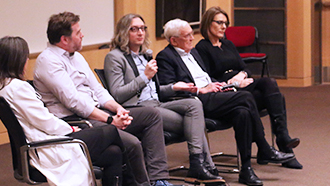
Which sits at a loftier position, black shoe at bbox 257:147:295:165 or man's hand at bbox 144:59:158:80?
man's hand at bbox 144:59:158:80

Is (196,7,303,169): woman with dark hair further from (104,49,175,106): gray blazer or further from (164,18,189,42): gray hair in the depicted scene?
(104,49,175,106): gray blazer

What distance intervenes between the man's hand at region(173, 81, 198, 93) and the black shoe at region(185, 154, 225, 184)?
0.53 meters

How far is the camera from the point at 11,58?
2.48 metres

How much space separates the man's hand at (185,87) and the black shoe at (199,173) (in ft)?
1.75

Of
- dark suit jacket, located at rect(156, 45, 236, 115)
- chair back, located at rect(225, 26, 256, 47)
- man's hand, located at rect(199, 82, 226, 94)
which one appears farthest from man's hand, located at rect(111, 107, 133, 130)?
chair back, located at rect(225, 26, 256, 47)

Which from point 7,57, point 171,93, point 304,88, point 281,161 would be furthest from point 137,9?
point 304,88

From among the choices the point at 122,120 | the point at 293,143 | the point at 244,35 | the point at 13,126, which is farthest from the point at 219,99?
the point at 244,35

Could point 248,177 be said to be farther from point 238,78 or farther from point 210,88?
point 238,78

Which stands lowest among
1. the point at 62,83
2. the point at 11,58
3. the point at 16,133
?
the point at 16,133

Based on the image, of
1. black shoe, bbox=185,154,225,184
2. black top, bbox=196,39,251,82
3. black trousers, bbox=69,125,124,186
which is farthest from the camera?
black top, bbox=196,39,251,82

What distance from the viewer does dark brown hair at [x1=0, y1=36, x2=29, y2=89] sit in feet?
8.13

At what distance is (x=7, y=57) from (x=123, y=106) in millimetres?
1099

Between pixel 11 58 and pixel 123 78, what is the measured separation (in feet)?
3.62

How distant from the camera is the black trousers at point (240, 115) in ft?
Result: 11.6
